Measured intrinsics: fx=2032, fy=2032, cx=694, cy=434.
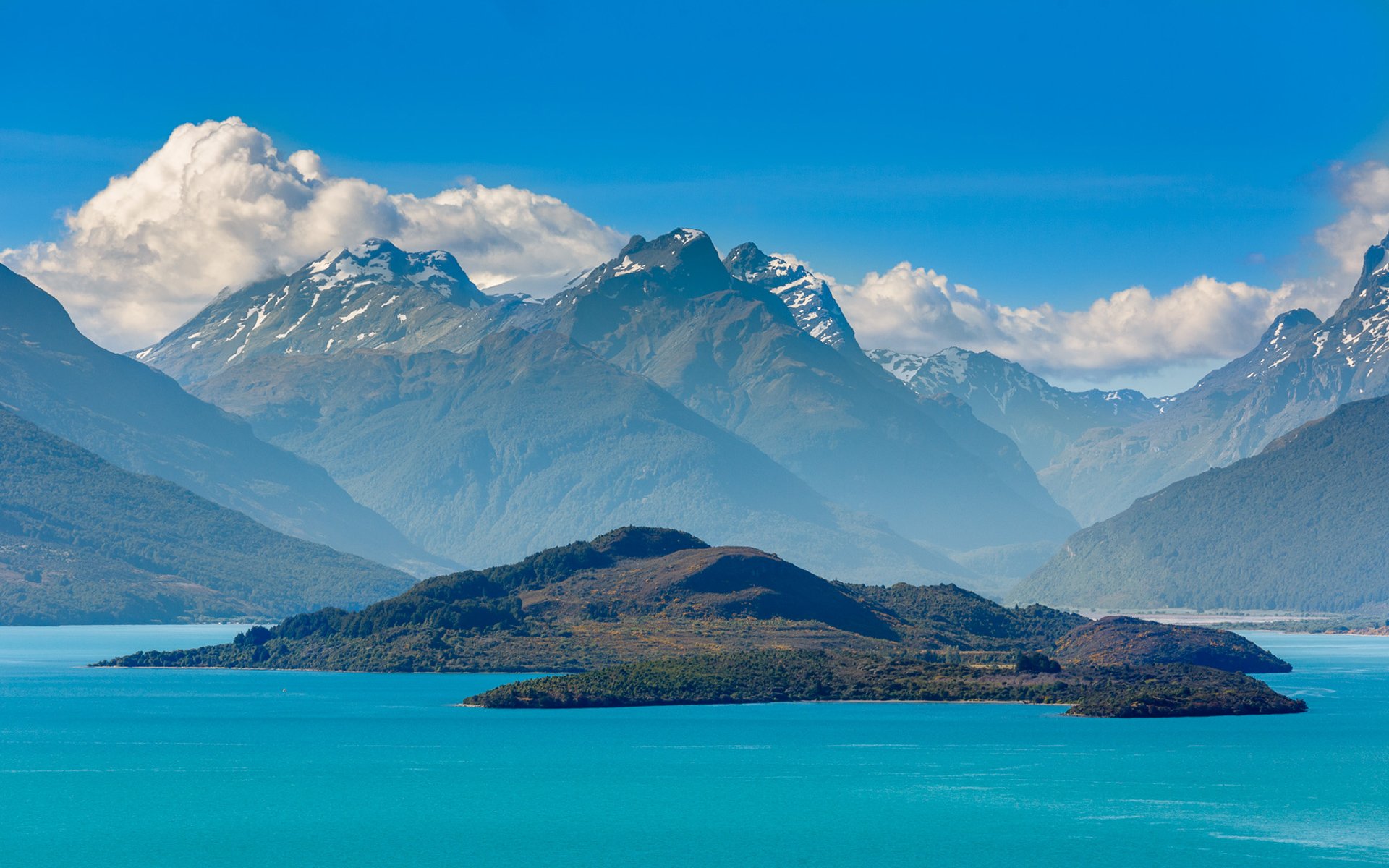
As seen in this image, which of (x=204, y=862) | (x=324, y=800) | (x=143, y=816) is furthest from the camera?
(x=324, y=800)

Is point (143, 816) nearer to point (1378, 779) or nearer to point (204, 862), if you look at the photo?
point (204, 862)

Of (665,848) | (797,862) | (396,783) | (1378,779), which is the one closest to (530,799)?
(396,783)

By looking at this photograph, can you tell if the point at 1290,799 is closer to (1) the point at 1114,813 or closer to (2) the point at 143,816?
(1) the point at 1114,813

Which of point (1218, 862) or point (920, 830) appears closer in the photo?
point (1218, 862)

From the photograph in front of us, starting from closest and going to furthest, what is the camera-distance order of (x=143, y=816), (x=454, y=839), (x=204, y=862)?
(x=204, y=862), (x=454, y=839), (x=143, y=816)

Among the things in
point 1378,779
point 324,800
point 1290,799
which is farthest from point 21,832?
point 1378,779

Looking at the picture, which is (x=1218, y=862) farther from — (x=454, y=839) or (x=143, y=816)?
(x=143, y=816)

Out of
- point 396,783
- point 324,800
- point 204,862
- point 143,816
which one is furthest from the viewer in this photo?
point 396,783

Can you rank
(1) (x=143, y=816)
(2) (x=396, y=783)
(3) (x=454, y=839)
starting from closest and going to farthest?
(3) (x=454, y=839) < (1) (x=143, y=816) < (2) (x=396, y=783)

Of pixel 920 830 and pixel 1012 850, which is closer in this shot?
pixel 1012 850
